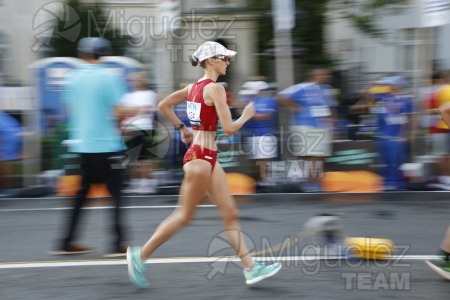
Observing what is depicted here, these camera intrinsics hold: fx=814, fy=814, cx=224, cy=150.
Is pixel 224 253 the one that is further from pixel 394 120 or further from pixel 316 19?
pixel 316 19

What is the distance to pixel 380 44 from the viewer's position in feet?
65.1

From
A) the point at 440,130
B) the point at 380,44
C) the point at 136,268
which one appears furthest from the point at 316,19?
the point at 136,268

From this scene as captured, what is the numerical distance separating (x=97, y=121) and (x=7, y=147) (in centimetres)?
511

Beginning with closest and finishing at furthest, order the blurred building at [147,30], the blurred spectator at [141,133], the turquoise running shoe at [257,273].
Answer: the turquoise running shoe at [257,273], the blurred spectator at [141,133], the blurred building at [147,30]

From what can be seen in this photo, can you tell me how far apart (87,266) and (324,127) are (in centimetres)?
552

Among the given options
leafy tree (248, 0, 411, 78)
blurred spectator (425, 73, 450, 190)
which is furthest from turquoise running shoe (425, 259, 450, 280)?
leafy tree (248, 0, 411, 78)

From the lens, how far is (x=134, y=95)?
11.7 meters

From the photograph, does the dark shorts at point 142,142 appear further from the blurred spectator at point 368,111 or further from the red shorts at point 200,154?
the red shorts at point 200,154

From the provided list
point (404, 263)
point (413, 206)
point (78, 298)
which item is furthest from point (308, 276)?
point (413, 206)

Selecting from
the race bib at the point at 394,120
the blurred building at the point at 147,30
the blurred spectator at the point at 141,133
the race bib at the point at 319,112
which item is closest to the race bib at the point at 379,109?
the race bib at the point at 394,120

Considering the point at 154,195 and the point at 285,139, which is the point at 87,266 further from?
the point at 285,139

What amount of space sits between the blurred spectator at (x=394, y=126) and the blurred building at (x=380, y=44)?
17.0ft

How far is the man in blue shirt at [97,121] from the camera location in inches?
261

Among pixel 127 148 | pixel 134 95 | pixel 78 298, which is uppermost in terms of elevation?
pixel 134 95
